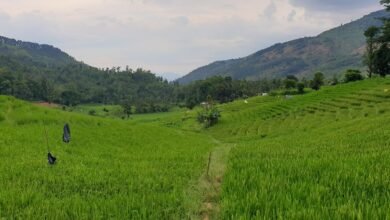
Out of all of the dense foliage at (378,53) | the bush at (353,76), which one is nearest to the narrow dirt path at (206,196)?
the dense foliage at (378,53)

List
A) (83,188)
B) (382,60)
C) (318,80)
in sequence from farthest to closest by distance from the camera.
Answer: (318,80)
(382,60)
(83,188)

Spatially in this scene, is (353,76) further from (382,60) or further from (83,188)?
(83,188)

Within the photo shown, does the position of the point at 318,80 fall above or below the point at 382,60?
below

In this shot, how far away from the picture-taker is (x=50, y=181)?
988 cm

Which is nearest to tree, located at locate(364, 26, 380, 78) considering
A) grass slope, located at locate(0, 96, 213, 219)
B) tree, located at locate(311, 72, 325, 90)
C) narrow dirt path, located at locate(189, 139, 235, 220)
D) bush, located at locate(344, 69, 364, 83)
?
bush, located at locate(344, 69, 364, 83)

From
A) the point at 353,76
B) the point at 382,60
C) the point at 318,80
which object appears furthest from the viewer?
the point at 318,80

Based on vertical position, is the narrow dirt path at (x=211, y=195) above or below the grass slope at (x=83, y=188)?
below

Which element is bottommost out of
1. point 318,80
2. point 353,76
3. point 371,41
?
point 318,80

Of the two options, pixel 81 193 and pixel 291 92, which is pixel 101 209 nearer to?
pixel 81 193

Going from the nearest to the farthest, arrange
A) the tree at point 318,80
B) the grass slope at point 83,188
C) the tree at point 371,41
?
the grass slope at point 83,188
the tree at point 371,41
the tree at point 318,80

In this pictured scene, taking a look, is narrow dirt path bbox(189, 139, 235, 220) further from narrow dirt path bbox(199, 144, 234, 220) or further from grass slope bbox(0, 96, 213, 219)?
grass slope bbox(0, 96, 213, 219)

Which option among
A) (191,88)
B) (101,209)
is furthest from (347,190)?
(191,88)

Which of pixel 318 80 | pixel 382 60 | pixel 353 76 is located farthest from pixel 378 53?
pixel 318 80

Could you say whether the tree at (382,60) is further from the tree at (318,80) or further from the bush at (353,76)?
the tree at (318,80)
